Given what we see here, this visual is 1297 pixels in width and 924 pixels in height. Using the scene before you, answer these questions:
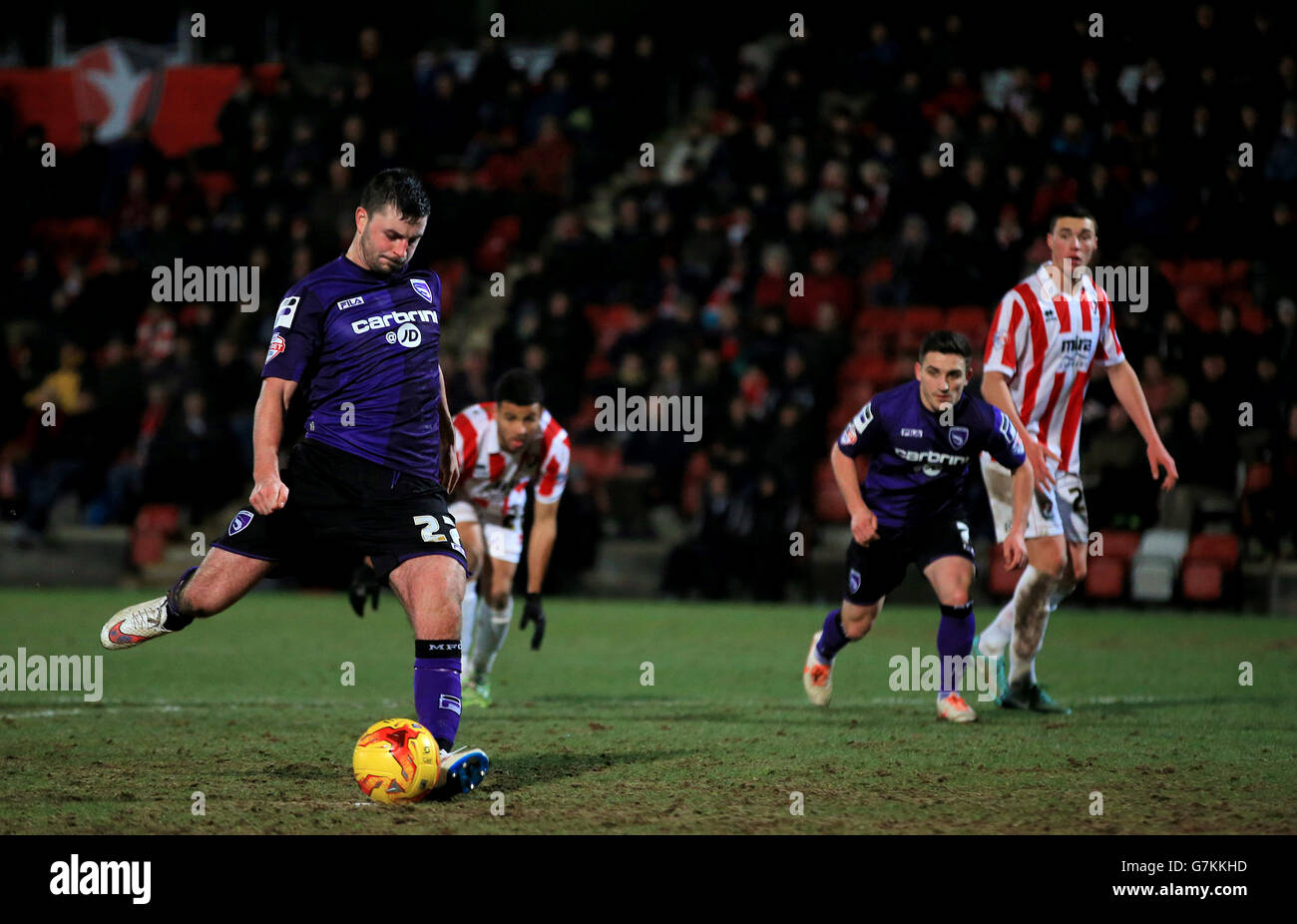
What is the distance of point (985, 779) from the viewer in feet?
19.5

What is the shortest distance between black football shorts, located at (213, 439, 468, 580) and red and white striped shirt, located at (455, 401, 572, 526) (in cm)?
285

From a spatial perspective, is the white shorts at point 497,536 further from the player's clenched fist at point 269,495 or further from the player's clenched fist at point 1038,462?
the player's clenched fist at point 269,495

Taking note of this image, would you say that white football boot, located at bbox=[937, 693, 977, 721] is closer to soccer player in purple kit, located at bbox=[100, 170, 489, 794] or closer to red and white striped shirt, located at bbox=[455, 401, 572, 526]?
red and white striped shirt, located at bbox=[455, 401, 572, 526]

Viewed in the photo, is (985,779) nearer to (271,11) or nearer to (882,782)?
(882,782)

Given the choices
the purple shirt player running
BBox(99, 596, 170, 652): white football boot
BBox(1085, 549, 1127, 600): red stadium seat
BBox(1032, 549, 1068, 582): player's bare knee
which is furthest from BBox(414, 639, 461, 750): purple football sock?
BBox(1085, 549, 1127, 600): red stadium seat

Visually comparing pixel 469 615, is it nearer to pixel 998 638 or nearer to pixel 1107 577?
pixel 998 638

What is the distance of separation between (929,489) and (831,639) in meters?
0.99

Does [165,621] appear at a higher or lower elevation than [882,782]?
higher

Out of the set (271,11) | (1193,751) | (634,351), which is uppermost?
(271,11)

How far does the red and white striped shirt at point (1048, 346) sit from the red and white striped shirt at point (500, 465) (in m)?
2.44

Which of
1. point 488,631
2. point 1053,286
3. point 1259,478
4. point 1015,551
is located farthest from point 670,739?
point 1259,478

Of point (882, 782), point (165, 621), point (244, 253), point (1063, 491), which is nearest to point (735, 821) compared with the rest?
point (882, 782)

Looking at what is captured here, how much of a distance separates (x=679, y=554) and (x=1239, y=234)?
6.40 meters

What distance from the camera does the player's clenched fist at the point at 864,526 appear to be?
24.7 feet
